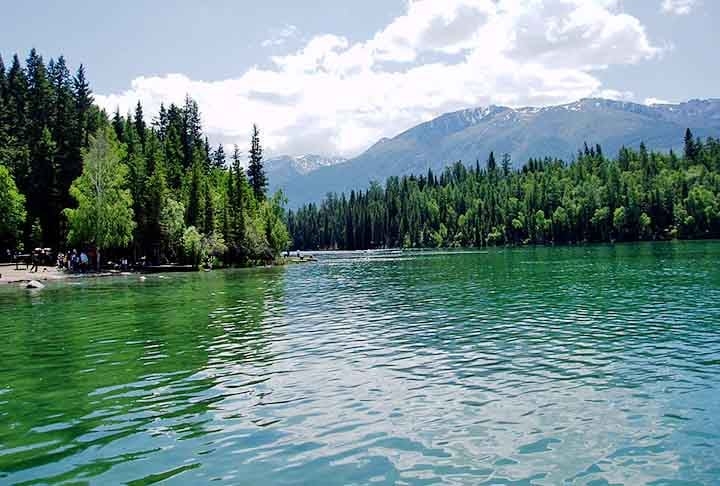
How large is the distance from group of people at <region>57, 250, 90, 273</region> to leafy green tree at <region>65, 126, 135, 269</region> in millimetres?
1976

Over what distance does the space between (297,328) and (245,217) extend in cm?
8363

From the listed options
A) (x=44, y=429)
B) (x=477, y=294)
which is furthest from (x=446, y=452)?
(x=477, y=294)

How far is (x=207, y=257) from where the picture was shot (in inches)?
4102

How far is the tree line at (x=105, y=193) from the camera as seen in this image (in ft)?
296

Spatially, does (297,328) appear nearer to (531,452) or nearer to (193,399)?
(193,399)

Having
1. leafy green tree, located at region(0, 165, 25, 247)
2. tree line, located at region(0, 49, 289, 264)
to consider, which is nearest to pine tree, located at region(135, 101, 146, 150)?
tree line, located at region(0, 49, 289, 264)

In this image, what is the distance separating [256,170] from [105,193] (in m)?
60.4

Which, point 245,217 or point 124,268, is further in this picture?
point 245,217

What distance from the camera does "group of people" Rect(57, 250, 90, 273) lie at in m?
88.2

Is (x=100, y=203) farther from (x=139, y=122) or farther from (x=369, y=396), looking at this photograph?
(x=369, y=396)

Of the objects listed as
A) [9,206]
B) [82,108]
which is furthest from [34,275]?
[82,108]

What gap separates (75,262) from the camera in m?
88.5

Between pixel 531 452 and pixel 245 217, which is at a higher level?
pixel 245 217

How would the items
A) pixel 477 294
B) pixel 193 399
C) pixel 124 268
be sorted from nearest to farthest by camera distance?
pixel 193 399, pixel 477 294, pixel 124 268
